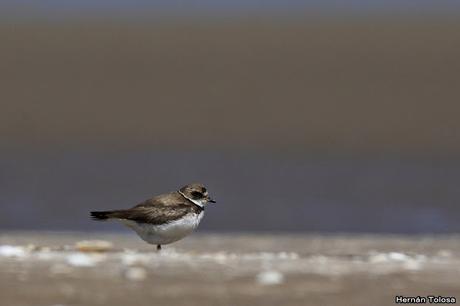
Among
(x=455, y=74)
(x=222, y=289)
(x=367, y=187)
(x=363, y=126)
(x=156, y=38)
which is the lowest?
(x=222, y=289)

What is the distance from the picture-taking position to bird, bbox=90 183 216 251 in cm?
1407

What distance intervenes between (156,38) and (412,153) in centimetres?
1549

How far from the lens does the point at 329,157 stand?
25094 mm

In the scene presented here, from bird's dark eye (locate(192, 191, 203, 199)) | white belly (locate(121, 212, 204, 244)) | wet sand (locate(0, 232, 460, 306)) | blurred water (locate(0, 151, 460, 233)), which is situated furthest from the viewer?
blurred water (locate(0, 151, 460, 233))

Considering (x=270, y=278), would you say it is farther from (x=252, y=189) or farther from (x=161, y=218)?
(x=252, y=189)

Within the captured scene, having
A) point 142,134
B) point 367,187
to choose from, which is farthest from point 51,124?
point 367,187

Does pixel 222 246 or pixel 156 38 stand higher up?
pixel 156 38

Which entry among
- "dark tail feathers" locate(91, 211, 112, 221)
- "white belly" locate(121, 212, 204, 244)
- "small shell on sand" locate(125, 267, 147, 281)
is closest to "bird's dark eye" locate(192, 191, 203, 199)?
"white belly" locate(121, 212, 204, 244)

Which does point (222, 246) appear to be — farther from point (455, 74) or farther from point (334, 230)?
point (455, 74)

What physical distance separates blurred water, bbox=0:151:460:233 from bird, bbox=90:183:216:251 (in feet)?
13.1

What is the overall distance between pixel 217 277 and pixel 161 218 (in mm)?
2995

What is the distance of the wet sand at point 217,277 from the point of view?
10344 millimetres

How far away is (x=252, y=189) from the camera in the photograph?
72.5 feet

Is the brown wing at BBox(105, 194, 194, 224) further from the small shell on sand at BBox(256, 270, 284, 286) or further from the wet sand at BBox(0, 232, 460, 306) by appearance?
the small shell on sand at BBox(256, 270, 284, 286)
